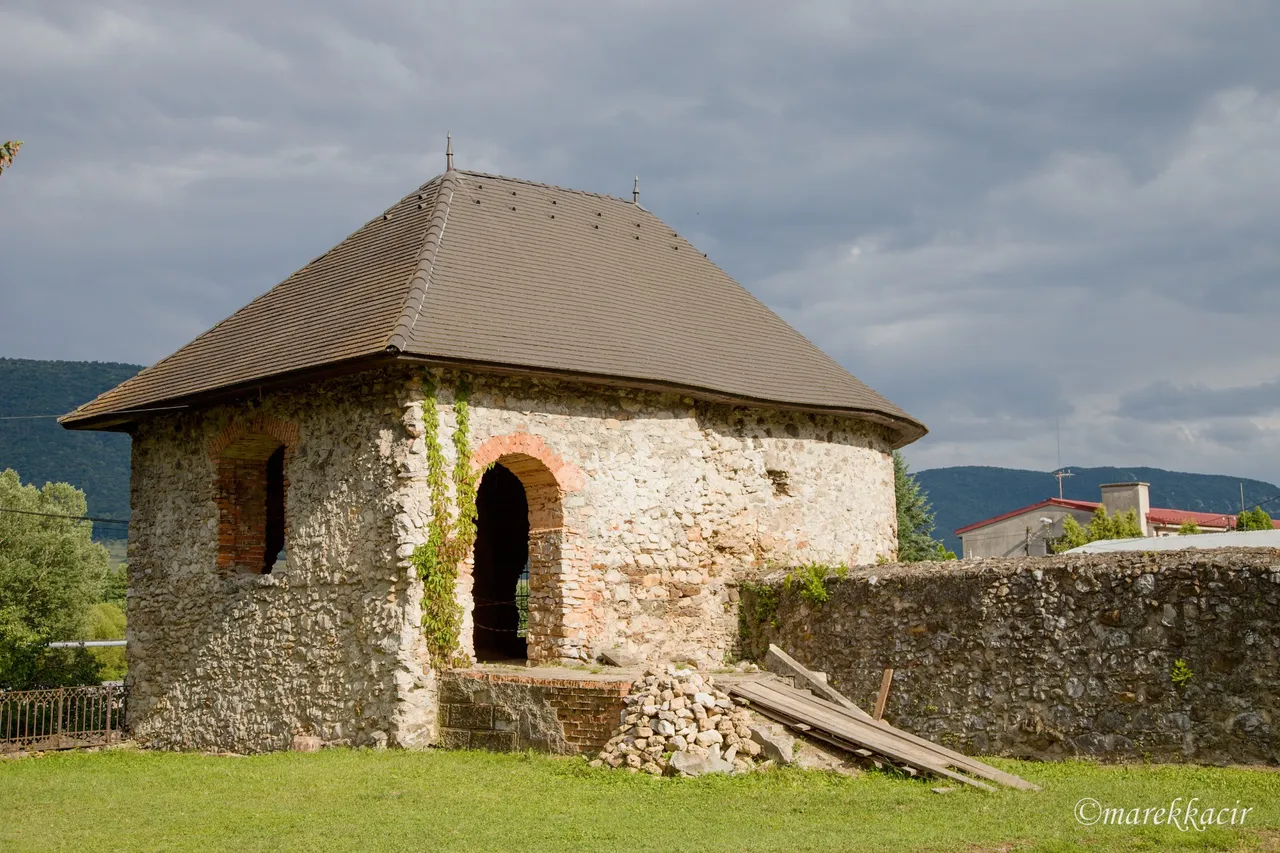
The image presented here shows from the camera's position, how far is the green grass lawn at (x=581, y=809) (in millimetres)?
8422

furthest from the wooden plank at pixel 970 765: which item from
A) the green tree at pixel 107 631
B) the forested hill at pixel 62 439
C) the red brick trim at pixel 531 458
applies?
the forested hill at pixel 62 439

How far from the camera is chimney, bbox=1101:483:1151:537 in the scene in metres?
39.9

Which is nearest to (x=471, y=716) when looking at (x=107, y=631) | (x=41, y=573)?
(x=41, y=573)

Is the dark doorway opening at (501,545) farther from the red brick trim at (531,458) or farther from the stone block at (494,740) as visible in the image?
the stone block at (494,740)

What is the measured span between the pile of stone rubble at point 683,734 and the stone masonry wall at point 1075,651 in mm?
2479

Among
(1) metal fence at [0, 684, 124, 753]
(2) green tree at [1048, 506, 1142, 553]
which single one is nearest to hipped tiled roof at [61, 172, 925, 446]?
(1) metal fence at [0, 684, 124, 753]

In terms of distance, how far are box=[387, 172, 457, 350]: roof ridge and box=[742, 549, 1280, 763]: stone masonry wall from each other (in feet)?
19.1

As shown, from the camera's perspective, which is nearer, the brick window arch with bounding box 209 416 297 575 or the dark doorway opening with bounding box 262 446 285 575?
the brick window arch with bounding box 209 416 297 575

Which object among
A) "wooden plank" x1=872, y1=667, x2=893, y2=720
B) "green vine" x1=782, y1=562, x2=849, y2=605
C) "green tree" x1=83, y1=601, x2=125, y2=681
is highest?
"green vine" x1=782, y1=562, x2=849, y2=605

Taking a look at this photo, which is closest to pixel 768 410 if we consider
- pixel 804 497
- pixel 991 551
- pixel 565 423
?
pixel 804 497

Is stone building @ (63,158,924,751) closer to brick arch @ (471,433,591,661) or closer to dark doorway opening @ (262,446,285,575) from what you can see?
brick arch @ (471,433,591,661)

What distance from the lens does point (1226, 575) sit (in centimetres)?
1078

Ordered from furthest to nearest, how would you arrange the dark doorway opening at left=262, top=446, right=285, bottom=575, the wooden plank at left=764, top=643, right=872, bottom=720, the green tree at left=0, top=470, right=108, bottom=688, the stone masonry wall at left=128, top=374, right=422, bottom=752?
the green tree at left=0, top=470, right=108, bottom=688 → the dark doorway opening at left=262, top=446, right=285, bottom=575 → the stone masonry wall at left=128, top=374, right=422, bottom=752 → the wooden plank at left=764, top=643, right=872, bottom=720

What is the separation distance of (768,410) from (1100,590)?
581cm
